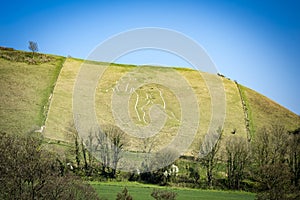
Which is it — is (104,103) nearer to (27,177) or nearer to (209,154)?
(209,154)

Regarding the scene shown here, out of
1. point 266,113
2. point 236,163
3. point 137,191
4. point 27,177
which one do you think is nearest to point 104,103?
point 236,163

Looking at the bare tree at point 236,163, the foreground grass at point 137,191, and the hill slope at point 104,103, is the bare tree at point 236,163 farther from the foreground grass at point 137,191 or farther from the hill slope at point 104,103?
the foreground grass at point 137,191

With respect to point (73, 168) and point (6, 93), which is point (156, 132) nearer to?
point (73, 168)

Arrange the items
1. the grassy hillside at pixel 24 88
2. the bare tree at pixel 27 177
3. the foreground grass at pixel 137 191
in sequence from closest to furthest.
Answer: the bare tree at pixel 27 177 < the foreground grass at pixel 137 191 < the grassy hillside at pixel 24 88

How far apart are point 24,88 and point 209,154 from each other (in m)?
44.2

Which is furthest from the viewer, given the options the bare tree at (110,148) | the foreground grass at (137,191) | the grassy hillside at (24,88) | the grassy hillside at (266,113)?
the grassy hillside at (266,113)

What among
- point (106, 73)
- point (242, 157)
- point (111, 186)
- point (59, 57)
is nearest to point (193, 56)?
point (111, 186)

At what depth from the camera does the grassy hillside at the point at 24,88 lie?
179 feet

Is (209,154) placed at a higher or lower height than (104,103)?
lower

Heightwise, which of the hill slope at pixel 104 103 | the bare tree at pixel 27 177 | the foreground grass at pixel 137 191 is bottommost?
the foreground grass at pixel 137 191

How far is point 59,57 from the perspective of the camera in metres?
95.8

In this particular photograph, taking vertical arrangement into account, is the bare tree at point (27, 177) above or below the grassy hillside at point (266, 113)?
below

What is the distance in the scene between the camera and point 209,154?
4728cm

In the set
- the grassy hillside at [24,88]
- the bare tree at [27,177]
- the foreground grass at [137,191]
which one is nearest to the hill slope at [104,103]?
the grassy hillside at [24,88]
